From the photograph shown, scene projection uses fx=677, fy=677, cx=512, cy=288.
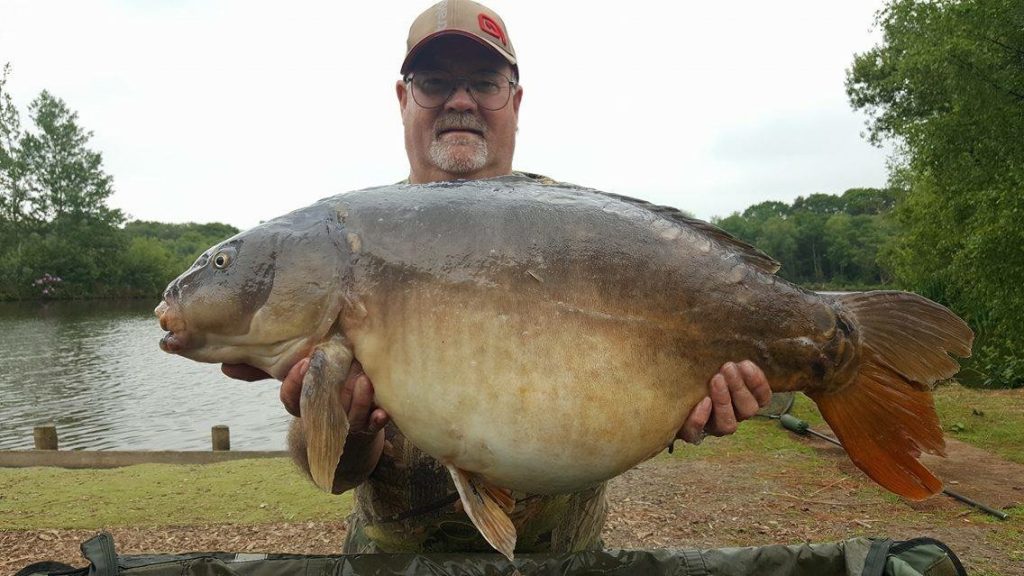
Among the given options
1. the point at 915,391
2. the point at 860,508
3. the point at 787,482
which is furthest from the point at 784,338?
the point at 787,482

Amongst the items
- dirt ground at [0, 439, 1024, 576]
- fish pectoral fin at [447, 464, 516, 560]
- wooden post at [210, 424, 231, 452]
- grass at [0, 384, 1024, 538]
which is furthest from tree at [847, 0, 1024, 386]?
wooden post at [210, 424, 231, 452]

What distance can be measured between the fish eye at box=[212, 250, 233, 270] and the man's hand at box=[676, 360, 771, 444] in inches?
55.0

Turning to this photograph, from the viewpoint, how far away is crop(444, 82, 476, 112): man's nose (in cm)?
306

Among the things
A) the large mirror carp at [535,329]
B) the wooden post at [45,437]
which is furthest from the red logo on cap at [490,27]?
the wooden post at [45,437]

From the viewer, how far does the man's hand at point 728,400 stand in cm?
192

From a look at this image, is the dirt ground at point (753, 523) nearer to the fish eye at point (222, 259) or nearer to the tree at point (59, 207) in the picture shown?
the fish eye at point (222, 259)

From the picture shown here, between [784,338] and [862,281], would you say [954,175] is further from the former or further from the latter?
[862,281]

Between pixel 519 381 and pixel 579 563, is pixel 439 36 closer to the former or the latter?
pixel 519 381

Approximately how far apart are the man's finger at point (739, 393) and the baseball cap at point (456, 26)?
1.80 metres

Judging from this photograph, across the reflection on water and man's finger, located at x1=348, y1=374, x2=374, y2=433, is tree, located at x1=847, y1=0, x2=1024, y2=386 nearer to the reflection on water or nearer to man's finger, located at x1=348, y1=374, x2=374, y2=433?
man's finger, located at x1=348, y1=374, x2=374, y2=433

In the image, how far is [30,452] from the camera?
748 centimetres

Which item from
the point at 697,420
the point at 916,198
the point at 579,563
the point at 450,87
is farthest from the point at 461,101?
the point at 916,198

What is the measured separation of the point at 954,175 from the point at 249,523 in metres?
9.73

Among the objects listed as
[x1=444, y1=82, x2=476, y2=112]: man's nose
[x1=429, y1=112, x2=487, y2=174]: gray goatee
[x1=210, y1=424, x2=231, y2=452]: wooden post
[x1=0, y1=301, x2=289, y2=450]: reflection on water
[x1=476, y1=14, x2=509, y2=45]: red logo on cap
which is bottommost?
[x1=0, y1=301, x2=289, y2=450]: reflection on water
